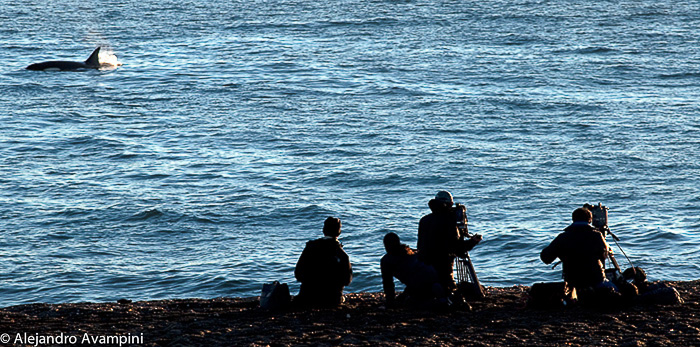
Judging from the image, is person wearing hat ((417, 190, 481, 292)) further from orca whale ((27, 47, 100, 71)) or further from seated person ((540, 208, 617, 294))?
orca whale ((27, 47, 100, 71))

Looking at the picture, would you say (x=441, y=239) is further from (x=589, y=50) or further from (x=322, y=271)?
(x=589, y=50)

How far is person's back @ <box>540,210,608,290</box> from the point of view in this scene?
39.9 feet

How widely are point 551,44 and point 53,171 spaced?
28.4 m

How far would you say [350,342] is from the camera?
11.1 meters

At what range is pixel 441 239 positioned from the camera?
12758mm

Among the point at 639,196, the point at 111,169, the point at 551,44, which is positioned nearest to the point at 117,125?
the point at 111,169

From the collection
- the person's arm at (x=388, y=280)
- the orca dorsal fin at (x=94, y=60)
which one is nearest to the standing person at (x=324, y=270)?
the person's arm at (x=388, y=280)

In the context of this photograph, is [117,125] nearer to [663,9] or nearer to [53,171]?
[53,171]

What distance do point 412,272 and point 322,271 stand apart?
3.87ft

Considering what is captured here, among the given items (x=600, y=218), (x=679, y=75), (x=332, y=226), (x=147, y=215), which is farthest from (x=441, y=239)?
(x=679, y=75)

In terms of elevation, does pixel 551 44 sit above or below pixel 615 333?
above

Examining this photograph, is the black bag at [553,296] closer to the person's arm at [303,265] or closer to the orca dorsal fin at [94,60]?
the person's arm at [303,265]

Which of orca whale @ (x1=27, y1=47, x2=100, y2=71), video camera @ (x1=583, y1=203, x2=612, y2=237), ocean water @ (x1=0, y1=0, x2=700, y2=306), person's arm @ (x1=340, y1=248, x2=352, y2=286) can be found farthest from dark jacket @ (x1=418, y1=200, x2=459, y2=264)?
orca whale @ (x1=27, y1=47, x2=100, y2=71)

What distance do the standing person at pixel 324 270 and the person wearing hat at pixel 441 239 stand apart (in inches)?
41.8
